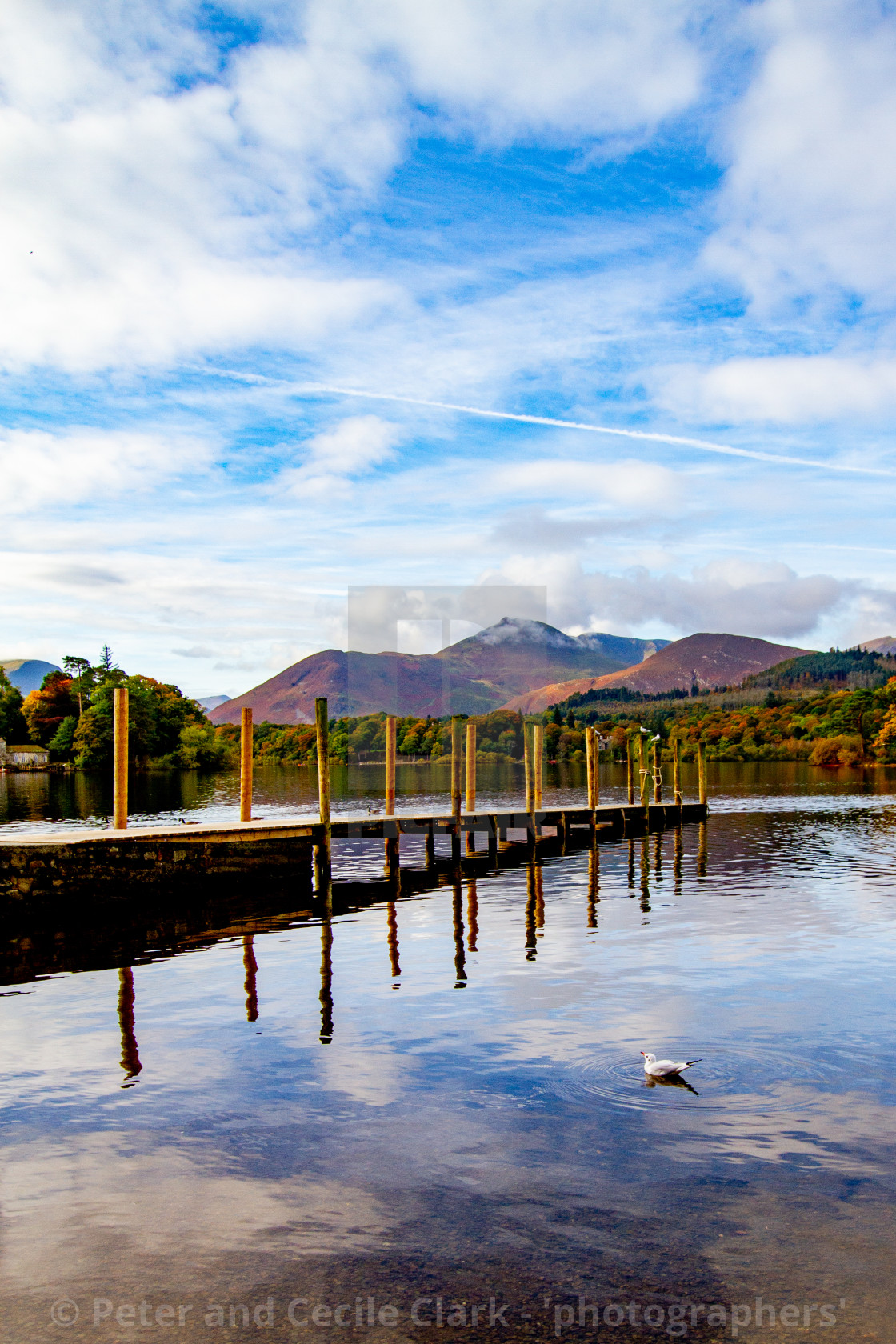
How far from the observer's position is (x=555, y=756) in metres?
187

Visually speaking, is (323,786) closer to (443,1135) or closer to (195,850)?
(195,850)

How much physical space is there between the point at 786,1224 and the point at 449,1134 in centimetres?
344

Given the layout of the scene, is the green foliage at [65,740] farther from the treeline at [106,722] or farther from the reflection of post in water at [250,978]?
the reflection of post in water at [250,978]

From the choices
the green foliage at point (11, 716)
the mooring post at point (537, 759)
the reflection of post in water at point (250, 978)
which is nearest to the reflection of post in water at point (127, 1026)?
the reflection of post in water at point (250, 978)

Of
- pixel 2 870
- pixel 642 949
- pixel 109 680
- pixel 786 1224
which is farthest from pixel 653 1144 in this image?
pixel 109 680

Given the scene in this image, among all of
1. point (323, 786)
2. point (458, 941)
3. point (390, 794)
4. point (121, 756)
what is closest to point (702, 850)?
point (390, 794)

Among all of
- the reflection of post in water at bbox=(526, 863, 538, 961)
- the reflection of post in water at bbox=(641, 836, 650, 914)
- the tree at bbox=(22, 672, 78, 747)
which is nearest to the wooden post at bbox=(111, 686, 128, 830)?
the reflection of post in water at bbox=(526, 863, 538, 961)

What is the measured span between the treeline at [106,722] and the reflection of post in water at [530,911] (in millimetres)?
95847

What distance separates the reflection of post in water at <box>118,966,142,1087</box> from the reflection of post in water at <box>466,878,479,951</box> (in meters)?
6.92

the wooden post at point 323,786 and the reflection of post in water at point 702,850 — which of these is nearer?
the wooden post at point 323,786

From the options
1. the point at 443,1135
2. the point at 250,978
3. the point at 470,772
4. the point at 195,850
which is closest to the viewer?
the point at 443,1135

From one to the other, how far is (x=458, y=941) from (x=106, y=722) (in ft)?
377

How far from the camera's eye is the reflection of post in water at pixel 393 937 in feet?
60.9

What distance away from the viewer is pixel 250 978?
57.9ft
